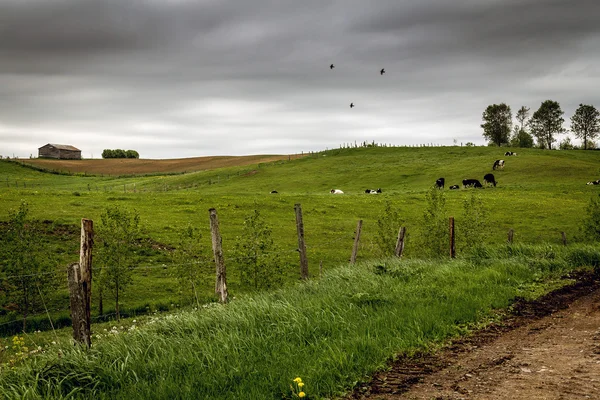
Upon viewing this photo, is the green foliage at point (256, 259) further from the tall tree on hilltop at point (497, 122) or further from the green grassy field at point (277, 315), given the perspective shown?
the tall tree on hilltop at point (497, 122)

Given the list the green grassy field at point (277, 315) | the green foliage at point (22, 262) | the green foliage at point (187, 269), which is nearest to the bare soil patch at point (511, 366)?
the green grassy field at point (277, 315)

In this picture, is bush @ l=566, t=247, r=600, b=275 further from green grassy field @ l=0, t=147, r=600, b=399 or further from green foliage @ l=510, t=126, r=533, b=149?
green foliage @ l=510, t=126, r=533, b=149

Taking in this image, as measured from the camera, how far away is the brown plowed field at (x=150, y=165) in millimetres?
111312

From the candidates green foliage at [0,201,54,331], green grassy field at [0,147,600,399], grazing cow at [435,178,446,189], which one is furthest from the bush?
grazing cow at [435,178,446,189]

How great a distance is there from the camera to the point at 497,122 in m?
121

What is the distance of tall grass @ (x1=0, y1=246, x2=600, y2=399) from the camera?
22.6 feet

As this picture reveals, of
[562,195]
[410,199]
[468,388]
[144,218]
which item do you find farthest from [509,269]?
[562,195]

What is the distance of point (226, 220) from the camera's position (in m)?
37.5

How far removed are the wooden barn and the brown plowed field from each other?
37698mm

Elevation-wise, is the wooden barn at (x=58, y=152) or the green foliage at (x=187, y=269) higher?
the wooden barn at (x=58, y=152)

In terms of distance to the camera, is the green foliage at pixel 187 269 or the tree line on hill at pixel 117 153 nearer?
the green foliage at pixel 187 269

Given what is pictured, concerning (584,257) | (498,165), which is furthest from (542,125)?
(584,257)

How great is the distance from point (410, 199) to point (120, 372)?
4390cm

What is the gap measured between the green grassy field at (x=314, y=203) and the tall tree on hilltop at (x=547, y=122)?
3249cm
